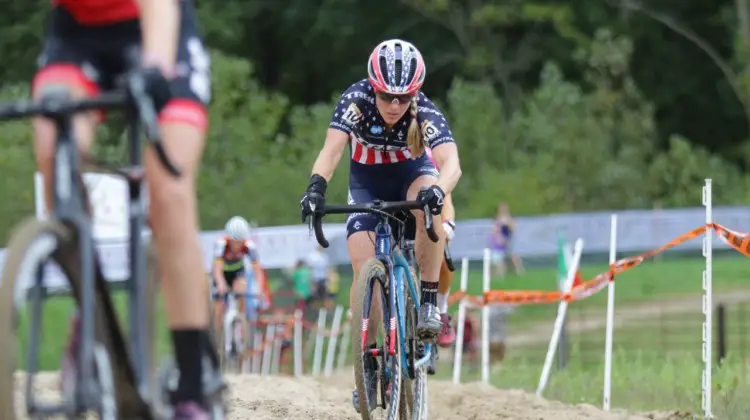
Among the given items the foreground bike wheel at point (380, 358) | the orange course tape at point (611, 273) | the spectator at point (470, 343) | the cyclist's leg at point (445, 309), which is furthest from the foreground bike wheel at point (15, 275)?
the spectator at point (470, 343)

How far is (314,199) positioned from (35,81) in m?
3.35

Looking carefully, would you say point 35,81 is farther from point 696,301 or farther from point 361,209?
point 696,301

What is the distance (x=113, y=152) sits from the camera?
30.9 m

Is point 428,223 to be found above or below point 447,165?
below

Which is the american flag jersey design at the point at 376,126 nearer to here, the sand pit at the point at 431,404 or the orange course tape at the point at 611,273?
the sand pit at the point at 431,404

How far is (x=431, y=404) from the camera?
11.0 meters

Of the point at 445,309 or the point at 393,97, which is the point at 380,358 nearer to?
the point at 393,97

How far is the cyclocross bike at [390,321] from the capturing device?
7.98 metres

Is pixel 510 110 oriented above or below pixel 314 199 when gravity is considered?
above

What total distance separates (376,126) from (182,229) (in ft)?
13.8

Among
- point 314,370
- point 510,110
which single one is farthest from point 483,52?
point 314,370

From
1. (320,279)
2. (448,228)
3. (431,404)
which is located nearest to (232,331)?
(320,279)

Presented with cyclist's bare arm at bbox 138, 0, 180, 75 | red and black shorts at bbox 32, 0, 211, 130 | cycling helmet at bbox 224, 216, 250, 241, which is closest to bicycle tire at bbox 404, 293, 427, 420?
red and black shorts at bbox 32, 0, 211, 130

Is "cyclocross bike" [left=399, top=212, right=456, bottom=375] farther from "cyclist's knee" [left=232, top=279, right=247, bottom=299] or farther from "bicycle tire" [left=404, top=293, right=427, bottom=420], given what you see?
"cyclist's knee" [left=232, top=279, right=247, bottom=299]
